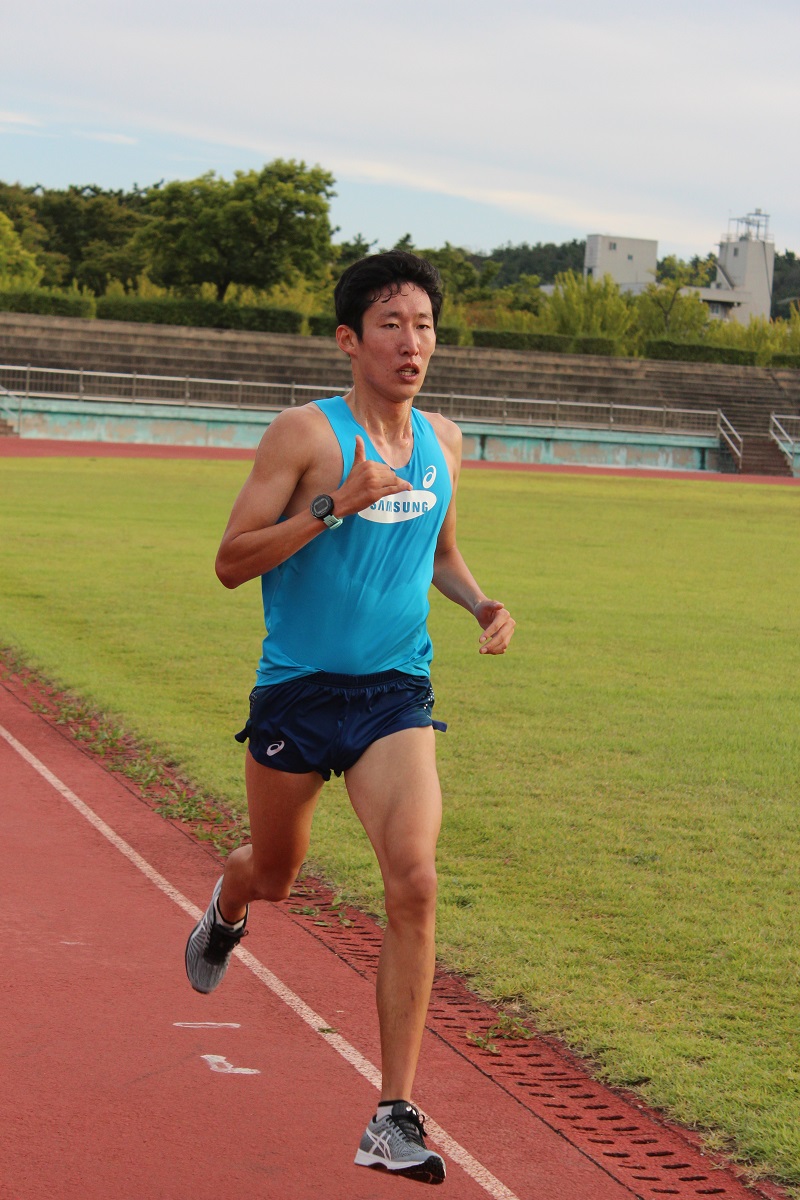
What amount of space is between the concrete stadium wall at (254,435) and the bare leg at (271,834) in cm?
3494

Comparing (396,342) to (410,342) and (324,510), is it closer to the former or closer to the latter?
(410,342)

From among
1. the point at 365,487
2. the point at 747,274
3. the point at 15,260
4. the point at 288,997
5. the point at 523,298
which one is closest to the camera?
the point at 365,487

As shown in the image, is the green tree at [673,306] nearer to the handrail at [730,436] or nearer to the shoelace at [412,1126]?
the handrail at [730,436]

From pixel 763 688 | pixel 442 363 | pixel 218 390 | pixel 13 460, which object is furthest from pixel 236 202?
pixel 763 688

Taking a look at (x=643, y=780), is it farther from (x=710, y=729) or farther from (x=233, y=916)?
(x=233, y=916)

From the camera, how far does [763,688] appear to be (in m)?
10.7

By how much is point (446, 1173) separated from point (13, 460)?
28.6 metres

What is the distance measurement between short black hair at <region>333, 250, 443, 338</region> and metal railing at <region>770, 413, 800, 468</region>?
43006 millimetres

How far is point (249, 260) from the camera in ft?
187

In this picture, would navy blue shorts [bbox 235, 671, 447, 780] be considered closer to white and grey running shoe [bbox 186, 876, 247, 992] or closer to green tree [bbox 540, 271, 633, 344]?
white and grey running shoe [bbox 186, 876, 247, 992]

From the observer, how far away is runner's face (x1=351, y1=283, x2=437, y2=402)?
3883mm

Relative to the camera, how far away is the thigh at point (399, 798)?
3.55 metres

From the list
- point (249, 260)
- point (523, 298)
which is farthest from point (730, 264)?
point (249, 260)

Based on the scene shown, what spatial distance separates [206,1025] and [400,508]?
1.72 meters
